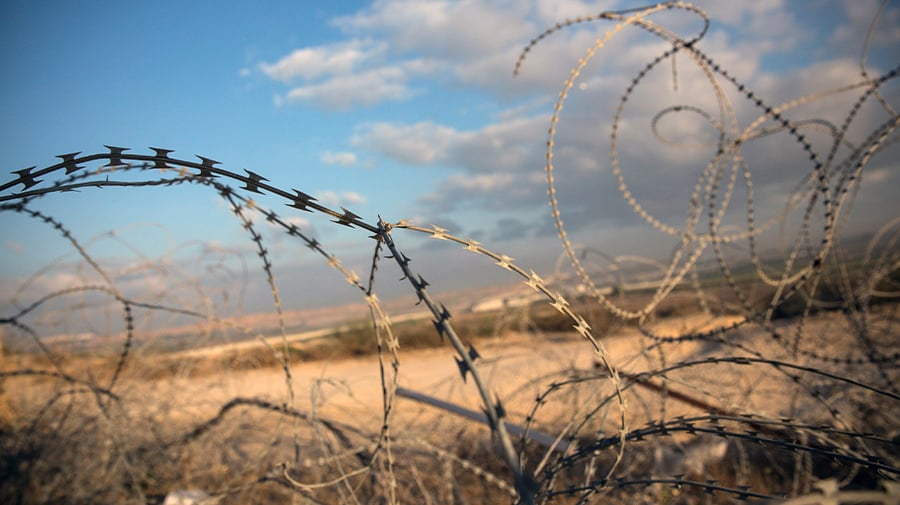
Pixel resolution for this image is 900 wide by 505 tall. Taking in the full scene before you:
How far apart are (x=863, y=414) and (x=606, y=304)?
121 inches

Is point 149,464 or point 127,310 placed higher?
point 127,310

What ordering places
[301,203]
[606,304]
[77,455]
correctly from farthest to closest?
[77,455]
[606,304]
[301,203]

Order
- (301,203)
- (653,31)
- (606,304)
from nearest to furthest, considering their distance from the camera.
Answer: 1. (301,203)
2. (606,304)
3. (653,31)

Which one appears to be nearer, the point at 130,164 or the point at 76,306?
the point at 130,164

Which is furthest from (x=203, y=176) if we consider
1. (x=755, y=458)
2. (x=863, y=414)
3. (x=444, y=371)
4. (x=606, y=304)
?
(x=444, y=371)

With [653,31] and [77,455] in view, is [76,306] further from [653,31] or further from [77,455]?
[653,31]

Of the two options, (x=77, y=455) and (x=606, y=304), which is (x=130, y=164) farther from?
(x=77, y=455)

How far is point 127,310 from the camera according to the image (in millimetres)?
2795

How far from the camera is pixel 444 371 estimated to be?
32.7 ft

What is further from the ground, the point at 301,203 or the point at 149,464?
the point at 301,203

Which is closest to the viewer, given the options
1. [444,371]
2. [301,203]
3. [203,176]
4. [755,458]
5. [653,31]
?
[301,203]

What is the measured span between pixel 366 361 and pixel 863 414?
9083mm

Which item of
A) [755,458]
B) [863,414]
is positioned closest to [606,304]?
[755,458]

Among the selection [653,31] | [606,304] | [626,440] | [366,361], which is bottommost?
[366,361]
